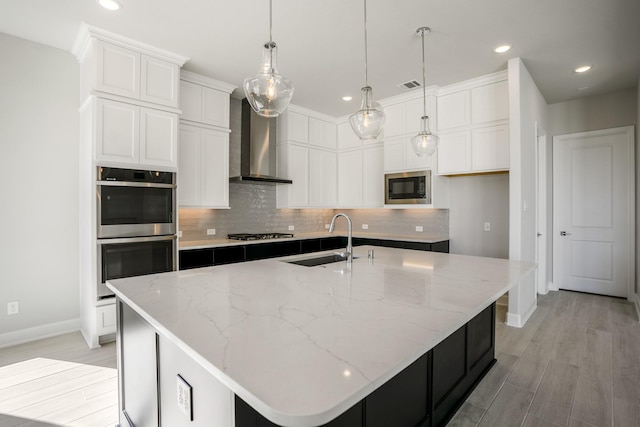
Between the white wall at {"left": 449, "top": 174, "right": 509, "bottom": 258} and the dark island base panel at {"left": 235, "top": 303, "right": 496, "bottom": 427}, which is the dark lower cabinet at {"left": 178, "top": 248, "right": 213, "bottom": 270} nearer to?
the dark island base panel at {"left": 235, "top": 303, "right": 496, "bottom": 427}

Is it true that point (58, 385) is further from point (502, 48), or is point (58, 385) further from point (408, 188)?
point (502, 48)

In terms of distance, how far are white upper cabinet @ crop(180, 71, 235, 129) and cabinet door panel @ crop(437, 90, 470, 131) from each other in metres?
2.66

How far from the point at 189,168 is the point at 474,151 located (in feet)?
11.1

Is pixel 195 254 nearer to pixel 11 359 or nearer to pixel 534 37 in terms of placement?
pixel 11 359

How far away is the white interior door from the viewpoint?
4.38 meters

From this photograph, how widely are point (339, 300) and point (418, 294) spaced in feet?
1.25

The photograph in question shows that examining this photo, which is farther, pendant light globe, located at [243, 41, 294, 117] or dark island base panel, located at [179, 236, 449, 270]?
dark island base panel, located at [179, 236, 449, 270]

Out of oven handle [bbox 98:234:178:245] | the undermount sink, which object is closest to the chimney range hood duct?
oven handle [bbox 98:234:178:245]

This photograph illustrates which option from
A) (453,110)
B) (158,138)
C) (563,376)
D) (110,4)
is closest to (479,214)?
(453,110)

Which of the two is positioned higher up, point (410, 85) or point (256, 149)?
point (410, 85)

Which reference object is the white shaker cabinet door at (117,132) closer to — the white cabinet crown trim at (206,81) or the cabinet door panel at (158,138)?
the cabinet door panel at (158,138)

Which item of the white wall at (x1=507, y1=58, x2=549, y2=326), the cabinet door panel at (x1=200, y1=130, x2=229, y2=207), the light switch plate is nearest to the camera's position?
the light switch plate

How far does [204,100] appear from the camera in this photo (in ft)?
12.8

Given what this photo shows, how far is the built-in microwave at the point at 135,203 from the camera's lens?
2920 millimetres
